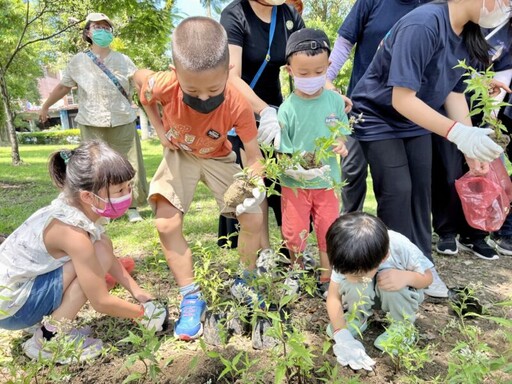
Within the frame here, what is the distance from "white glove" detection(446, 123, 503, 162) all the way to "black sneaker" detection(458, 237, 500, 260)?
130 centimetres

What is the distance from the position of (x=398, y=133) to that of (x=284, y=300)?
4.32ft

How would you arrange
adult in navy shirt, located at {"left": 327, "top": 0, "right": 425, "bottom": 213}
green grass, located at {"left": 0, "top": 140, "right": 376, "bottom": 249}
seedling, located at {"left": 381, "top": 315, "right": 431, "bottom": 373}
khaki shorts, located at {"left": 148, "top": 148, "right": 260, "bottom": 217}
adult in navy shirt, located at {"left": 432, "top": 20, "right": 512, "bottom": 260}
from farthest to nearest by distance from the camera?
green grass, located at {"left": 0, "top": 140, "right": 376, "bottom": 249} < adult in navy shirt, located at {"left": 432, "top": 20, "right": 512, "bottom": 260} < adult in navy shirt, located at {"left": 327, "top": 0, "right": 425, "bottom": 213} < khaki shorts, located at {"left": 148, "top": 148, "right": 260, "bottom": 217} < seedling, located at {"left": 381, "top": 315, "right": 431, "bottom": 373}

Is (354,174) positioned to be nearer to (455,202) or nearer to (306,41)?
(455,202)

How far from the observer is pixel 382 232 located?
1.68 m

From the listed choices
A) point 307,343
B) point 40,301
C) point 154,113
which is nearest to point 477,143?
point 307,343

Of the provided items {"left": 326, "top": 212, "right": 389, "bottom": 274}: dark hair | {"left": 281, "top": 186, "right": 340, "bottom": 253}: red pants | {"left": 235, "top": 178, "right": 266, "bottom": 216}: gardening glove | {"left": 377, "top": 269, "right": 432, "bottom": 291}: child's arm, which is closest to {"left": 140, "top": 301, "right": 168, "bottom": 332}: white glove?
{"left": 235, "top": 178, "right": 266, "bottom": 216}: gardening glove

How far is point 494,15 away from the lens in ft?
6.50

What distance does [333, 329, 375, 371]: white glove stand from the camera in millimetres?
1696

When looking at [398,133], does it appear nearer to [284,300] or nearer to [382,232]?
[382,232]

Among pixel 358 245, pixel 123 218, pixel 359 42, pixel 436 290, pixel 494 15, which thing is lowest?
pixel 123 218

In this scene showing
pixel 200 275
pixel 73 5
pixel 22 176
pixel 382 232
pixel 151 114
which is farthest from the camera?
pixel 22 176

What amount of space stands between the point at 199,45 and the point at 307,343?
1378 millimetres

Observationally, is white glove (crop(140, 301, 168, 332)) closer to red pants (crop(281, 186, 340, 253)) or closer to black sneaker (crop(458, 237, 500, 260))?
red pants (crop(281, 186, 340, 253))

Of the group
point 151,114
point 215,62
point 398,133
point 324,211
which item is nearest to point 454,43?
point 398,133
